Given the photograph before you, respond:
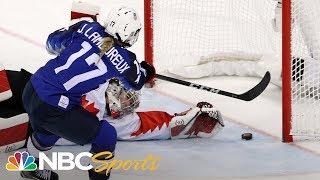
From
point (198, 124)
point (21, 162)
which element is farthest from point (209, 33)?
point (21, 162)

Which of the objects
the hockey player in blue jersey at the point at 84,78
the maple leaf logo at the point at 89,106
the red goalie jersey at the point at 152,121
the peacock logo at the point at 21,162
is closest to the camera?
the hockey player in blue jersey at the point at 84,78

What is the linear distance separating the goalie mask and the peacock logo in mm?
455

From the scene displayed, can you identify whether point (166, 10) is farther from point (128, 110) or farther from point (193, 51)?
point (128, 110)

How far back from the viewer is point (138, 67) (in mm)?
2926

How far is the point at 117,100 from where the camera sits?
11.3 ft

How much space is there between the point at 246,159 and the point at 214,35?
1.47 meters

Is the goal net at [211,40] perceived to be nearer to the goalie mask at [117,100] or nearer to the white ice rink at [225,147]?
the white ice rink at [225,147]

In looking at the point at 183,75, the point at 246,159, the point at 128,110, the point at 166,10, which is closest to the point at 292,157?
Result: the point at 246,159

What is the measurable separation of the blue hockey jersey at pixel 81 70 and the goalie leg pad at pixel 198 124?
0.62m

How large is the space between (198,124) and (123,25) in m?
0.76

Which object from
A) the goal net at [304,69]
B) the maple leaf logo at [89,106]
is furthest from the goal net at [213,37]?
the maple leaf logo at [89,106]

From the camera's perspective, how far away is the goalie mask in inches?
135

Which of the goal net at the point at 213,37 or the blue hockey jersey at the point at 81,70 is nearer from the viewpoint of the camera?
the blue hockey jersey at the point at 81,70

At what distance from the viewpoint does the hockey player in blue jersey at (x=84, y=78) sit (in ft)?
9.36
